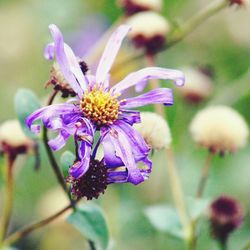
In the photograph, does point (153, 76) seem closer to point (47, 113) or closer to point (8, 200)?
point (47, 113)

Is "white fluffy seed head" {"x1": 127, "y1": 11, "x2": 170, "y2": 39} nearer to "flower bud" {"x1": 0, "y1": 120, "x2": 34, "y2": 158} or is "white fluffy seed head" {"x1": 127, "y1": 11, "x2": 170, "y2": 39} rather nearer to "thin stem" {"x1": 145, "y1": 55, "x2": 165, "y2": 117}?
"thin stem" {"x1": 145, "y1": 55, "x2": 165, "y2": 117}

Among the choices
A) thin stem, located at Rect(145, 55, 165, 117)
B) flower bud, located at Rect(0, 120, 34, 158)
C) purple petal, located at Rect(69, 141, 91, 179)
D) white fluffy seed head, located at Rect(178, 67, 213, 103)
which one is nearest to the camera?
purple petal, located at Rect(69, 141, 91, 179)

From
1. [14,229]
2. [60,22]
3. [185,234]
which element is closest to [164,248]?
[185,234]

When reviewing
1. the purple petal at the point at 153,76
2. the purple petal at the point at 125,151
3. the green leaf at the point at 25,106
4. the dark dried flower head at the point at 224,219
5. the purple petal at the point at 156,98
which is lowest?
the dark dried flower head at the point at 224,219

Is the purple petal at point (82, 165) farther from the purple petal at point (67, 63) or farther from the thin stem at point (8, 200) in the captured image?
the thin stem at point (8, 200)

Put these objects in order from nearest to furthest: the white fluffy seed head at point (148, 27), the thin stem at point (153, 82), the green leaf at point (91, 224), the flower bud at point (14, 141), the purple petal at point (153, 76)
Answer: the purple petal at point (153, 76), the green leaf at point (91, 224), the flower bud at point (14, 141), the thin stem at point (153, 82), the white fluffy seed head at point (148, 27)

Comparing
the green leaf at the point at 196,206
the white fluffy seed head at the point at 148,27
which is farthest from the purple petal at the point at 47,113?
the white fluffy seed head at the point at 148,27

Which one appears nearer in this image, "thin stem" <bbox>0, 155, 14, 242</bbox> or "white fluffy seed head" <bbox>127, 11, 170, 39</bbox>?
"thin stem" <bbox>0, 155, 14, 242</bbox>

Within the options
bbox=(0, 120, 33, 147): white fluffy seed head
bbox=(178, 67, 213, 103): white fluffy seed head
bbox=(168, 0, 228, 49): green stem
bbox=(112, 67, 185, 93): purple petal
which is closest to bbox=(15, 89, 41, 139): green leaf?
bbox=(0, 120, 33, 147): white fluffy seed head

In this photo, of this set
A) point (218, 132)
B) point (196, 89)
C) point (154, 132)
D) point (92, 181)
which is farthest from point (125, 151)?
point (196, 89)
